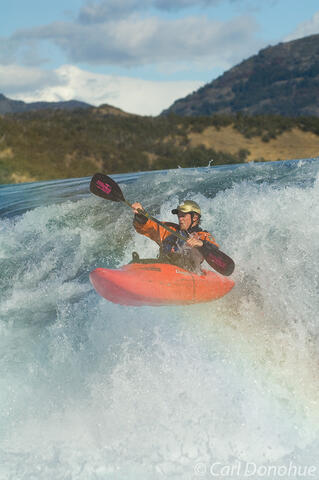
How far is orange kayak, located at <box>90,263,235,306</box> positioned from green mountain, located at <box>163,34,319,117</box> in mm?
71981

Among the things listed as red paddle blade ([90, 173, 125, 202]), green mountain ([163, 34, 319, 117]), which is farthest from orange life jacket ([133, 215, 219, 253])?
green mountain ([163, 34, 319, 117])

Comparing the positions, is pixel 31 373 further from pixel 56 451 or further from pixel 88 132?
pixel 88 132

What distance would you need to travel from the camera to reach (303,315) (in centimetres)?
437

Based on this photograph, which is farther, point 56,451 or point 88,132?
point 88,132

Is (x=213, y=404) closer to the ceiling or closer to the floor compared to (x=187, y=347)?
closer to the floor

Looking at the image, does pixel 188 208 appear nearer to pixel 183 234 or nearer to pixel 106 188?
pixel 183 234

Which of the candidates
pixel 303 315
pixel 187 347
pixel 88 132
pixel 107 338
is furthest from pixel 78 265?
pixel 88 132

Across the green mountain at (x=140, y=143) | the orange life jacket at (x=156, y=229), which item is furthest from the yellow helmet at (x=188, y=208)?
the green mountain at (x=140, y=143)

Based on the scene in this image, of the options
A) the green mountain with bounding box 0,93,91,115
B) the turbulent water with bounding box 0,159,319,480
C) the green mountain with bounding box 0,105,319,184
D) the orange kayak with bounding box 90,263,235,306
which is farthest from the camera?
the green mountain with bounding box 0,93,91,115

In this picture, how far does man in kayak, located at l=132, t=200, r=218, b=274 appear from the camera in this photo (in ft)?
14.5

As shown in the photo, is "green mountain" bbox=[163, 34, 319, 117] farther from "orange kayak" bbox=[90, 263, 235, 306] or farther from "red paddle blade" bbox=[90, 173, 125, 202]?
"orange kayak" bbox=[90, 263, 235, 306]

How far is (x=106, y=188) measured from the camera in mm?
5082

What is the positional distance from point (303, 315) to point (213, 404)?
4.31 ft

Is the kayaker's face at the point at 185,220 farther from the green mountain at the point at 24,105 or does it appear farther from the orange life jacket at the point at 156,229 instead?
the green mountain at the point at 24,105
